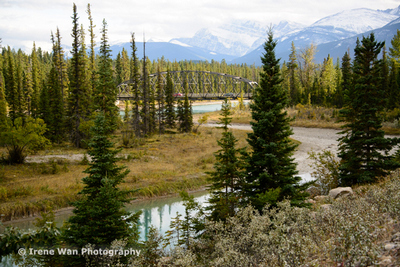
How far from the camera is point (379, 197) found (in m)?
8.41

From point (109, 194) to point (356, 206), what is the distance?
7.02 meters

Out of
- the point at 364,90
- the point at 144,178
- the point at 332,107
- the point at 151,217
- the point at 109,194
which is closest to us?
the point at 109,194

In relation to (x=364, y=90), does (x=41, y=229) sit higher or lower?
lower

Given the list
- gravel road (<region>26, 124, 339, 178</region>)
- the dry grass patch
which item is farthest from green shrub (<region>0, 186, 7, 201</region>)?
gravel road (<region>26, 124, 339, 178</region>)

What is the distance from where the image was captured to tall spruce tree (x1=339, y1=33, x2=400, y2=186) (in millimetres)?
14133

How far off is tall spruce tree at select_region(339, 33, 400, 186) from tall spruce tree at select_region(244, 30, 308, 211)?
4346 millimetres

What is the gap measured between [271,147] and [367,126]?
5916mm

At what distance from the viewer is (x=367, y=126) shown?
47.4 ft

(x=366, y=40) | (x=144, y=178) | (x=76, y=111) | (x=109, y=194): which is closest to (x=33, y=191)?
(x=144, y=178)

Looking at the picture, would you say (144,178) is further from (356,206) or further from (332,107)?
(332,107)

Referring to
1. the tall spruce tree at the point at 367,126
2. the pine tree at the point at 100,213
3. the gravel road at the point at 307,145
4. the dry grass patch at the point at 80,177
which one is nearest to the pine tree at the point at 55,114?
the dry grass patch at the point at 80,177

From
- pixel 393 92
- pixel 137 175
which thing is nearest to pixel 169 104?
pixel 137 175

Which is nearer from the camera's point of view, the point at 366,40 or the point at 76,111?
the point at 366,40

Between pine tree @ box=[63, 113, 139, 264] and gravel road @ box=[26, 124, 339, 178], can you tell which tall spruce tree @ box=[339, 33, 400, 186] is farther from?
pine tree @ box=[63, 113, 139, 264]
